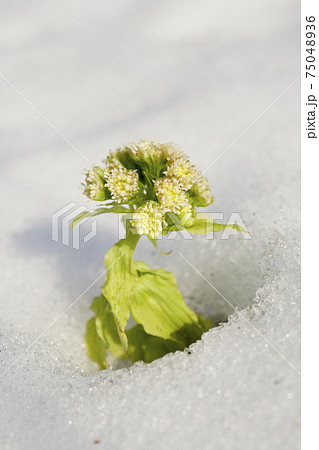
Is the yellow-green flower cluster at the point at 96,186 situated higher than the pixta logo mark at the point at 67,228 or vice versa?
the yellow-green flower cluster at the point at 96,186

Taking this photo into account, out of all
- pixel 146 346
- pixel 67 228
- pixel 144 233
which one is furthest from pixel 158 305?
pixel 67 228

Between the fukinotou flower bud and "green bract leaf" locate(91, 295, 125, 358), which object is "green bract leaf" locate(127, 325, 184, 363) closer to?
"green bract leaf" locate(91, 295, 125, 358)

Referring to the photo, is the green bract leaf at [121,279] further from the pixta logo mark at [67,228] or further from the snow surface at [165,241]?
the pixta logo mark at [67,228]

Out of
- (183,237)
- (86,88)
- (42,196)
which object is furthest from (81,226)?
(86,88)

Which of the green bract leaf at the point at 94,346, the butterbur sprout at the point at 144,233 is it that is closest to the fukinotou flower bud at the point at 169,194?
the butterbur sprout at the point at 144,233

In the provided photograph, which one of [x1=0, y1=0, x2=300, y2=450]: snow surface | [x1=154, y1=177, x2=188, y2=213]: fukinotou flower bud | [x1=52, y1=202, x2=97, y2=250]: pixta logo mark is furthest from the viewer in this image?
[x1=52, y1=202, x2=97, y2=250]: pixta logo mark

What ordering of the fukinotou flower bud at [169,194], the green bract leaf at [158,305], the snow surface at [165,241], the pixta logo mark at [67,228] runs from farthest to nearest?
the pixta logo mark at [67,228] → the green bract leaf at [158,305] → the fukinotou flower bud at [169,194] → the snow surface at [165,241]

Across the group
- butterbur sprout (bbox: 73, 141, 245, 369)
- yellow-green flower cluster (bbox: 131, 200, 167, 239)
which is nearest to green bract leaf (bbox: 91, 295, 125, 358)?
butterbur sprout (bbox: 73, 141, 245, 369)
